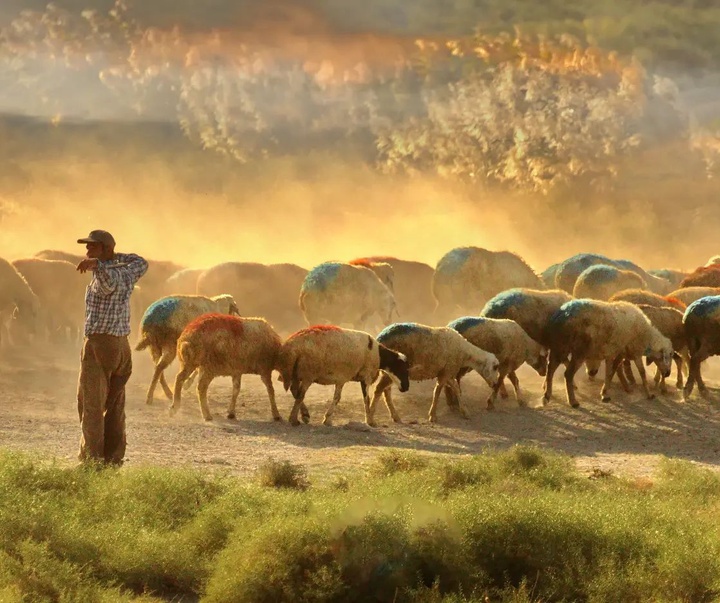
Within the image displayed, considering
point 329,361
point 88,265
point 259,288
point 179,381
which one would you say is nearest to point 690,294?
point 329,361

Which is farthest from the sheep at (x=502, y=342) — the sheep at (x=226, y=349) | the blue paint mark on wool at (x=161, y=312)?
the blue paint mark on wool at (x=161, y=312)

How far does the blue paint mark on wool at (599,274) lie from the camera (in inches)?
1061

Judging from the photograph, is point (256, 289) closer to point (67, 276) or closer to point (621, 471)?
point (67, 276)

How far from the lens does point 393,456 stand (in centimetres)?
1401

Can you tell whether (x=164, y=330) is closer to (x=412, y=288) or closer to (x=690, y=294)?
(x=690, y=294)

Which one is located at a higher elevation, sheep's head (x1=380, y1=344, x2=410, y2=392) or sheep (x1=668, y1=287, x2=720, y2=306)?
sheep (x1=668, y1=287, x2=720, y2=306)

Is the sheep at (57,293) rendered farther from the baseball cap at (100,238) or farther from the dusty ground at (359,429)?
the baseball cap at (100,238)

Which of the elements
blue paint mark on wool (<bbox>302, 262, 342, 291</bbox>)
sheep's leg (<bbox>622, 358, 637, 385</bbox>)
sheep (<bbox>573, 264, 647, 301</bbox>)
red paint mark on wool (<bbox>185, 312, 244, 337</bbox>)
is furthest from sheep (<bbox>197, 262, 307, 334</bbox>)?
red paint mark on wool (<bbox>185, 312, 244, 337</bbox>)

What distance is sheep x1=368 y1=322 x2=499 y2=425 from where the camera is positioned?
19.9 meters

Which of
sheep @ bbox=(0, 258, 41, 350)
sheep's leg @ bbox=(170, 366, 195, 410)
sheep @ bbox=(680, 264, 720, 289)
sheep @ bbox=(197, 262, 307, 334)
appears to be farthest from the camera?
sheep @ bbox=(197, 262, 307, 334)

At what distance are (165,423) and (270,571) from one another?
10157mm

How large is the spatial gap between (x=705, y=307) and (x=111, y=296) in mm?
12124

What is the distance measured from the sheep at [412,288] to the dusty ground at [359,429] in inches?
411

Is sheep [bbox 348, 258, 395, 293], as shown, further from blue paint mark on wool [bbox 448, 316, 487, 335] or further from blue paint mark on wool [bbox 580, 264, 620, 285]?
blue paint mark on wool [bbox 448, 316, 487, 335]
